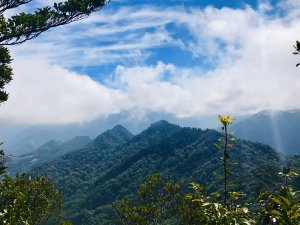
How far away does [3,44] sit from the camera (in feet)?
101

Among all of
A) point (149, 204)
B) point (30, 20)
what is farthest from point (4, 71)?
point (149, 204)

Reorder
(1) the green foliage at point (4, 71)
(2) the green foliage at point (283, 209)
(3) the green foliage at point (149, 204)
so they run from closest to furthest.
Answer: (2) the green foliage at point (283, 209) → (1) the green foliage at point (4, 71) → (3) the green foliage at point (149, 204)

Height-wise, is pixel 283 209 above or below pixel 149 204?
above

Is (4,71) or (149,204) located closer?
(4,71)

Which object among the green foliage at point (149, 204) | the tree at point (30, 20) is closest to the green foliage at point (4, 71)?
the tree at point (30, 20)

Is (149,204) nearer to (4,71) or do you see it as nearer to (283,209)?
(4,71)

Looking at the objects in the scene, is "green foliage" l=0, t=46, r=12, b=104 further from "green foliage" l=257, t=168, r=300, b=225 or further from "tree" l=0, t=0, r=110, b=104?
"green foliage" l=257, t=168, r=300, b=225

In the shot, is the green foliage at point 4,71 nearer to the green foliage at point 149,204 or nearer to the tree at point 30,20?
the tree at point 30,20

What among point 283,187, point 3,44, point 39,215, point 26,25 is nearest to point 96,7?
point 26,25

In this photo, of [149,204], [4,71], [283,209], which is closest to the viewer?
[283,209]

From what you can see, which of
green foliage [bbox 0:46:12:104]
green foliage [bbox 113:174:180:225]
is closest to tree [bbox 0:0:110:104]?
green foliage [bbox 0:46:12:104]

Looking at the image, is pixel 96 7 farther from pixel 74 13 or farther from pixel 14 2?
pixel 14 2

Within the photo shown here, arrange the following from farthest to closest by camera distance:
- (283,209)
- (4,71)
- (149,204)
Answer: (149,204) → (4,71) → (283,209)

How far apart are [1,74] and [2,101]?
2086mm
